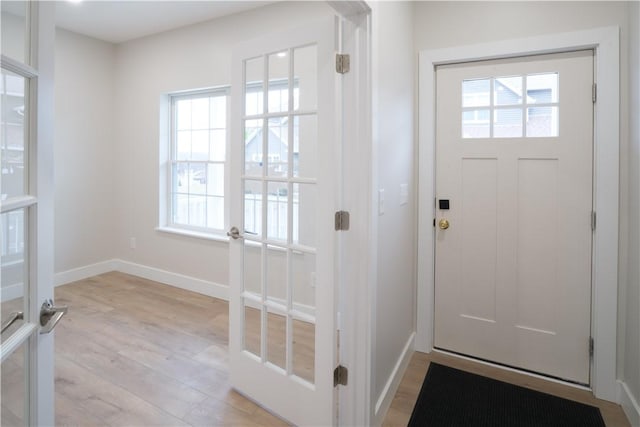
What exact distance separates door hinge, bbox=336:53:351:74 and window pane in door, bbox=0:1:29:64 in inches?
45.5

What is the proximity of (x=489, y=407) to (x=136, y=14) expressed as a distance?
422 cm

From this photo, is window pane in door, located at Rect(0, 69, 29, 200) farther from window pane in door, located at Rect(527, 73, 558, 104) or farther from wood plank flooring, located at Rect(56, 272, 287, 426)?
window pane in door, located at Rect(527, 73, 558, 104)

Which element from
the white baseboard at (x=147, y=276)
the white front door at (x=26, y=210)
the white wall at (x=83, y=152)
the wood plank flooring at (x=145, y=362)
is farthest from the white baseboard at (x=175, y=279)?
the white front door at (x=26, y=210)

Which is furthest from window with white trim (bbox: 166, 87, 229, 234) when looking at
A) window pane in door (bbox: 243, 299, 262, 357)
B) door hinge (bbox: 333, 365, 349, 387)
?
door hinge (bbox: 333, 365, 349, 387)

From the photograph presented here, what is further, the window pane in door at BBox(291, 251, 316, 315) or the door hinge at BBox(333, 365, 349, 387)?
the window pane in door at BBox(291, 251, 316, 315)

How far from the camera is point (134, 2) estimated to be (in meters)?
3.20

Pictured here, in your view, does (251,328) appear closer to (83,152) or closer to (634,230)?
(634,230)

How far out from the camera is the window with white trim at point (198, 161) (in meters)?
3.72

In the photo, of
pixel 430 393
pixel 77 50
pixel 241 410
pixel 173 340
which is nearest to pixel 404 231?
pixel 430 393

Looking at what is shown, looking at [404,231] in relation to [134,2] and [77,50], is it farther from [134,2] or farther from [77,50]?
[77,50]

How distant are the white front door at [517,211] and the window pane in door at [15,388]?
232 cm

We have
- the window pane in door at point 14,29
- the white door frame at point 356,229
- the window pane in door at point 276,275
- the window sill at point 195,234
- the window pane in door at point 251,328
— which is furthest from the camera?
the window sill at point 195,234

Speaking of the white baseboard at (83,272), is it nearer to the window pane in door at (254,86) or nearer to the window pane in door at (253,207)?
the window pane in door at (253,207)

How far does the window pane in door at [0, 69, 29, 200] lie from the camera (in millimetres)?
673
